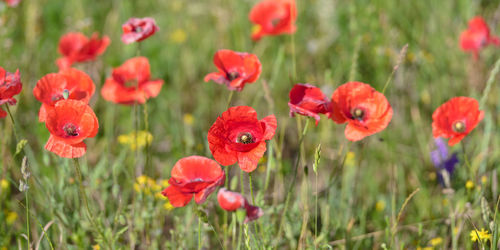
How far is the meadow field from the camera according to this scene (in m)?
2.08

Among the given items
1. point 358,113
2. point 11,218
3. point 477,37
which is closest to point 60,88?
point 11,218

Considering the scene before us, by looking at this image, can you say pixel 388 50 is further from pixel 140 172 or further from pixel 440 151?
pixel 140 172

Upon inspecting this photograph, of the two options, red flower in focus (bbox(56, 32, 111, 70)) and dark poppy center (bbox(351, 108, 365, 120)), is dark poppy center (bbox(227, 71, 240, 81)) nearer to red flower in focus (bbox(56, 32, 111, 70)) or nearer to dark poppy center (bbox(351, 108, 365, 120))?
dark poppy center (bbox(351, 108, 365, 120))

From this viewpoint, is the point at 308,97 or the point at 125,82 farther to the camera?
the point at 125,82

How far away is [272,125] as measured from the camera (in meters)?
1.57

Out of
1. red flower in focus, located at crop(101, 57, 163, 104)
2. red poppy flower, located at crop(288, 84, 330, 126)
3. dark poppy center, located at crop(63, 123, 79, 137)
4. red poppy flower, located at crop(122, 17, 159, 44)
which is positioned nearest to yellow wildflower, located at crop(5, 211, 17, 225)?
red flower in focus, located at crop(101, 57, 163, 104)

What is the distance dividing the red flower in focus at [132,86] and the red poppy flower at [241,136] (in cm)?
59

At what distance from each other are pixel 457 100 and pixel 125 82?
1.34 metres

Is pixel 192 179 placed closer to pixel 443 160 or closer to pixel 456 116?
pixel 456 116

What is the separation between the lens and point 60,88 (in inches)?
70.8

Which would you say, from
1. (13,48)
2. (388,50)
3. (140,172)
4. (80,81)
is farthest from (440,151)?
(13,48)

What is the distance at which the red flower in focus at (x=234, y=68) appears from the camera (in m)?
1.81

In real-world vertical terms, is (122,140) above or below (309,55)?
below

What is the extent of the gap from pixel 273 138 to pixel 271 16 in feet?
2.54
